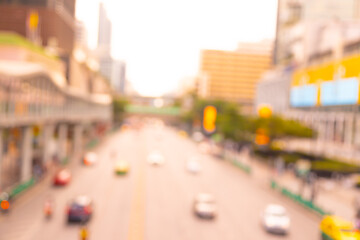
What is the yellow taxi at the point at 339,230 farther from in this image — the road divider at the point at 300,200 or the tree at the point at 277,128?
the tree at the point at 277,128

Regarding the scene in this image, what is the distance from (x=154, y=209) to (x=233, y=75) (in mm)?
162943

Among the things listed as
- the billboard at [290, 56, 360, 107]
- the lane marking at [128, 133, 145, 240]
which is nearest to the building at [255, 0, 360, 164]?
the billboard at [290, 56, 360, 107]

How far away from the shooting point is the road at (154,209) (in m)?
26.6

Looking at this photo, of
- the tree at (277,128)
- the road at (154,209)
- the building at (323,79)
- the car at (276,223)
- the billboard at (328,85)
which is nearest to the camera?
the road at (154,209)

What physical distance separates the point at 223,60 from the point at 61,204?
546ft

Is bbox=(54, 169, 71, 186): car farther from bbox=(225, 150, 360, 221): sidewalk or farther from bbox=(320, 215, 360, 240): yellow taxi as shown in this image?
bbox=(320, 215, 360, 240): yellow taxi

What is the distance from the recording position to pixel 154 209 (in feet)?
112

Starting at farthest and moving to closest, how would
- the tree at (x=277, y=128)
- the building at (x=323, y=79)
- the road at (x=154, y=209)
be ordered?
the building at (x=323, y=79) < the tree at (x=277, y=128) < the road at (x=154, y=209)

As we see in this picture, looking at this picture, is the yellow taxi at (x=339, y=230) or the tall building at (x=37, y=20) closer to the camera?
the yellow taxi at (x=339, y=230)

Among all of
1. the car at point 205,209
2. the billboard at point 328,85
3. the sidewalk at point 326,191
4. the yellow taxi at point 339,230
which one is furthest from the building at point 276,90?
the yellow taxi at point 339,230

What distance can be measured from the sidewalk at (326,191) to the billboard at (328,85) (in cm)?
2243

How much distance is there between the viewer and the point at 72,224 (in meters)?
28.0

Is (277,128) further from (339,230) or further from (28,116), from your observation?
(339,230)

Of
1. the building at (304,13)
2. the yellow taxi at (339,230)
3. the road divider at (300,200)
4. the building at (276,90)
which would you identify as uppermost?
the building at (304,13)
